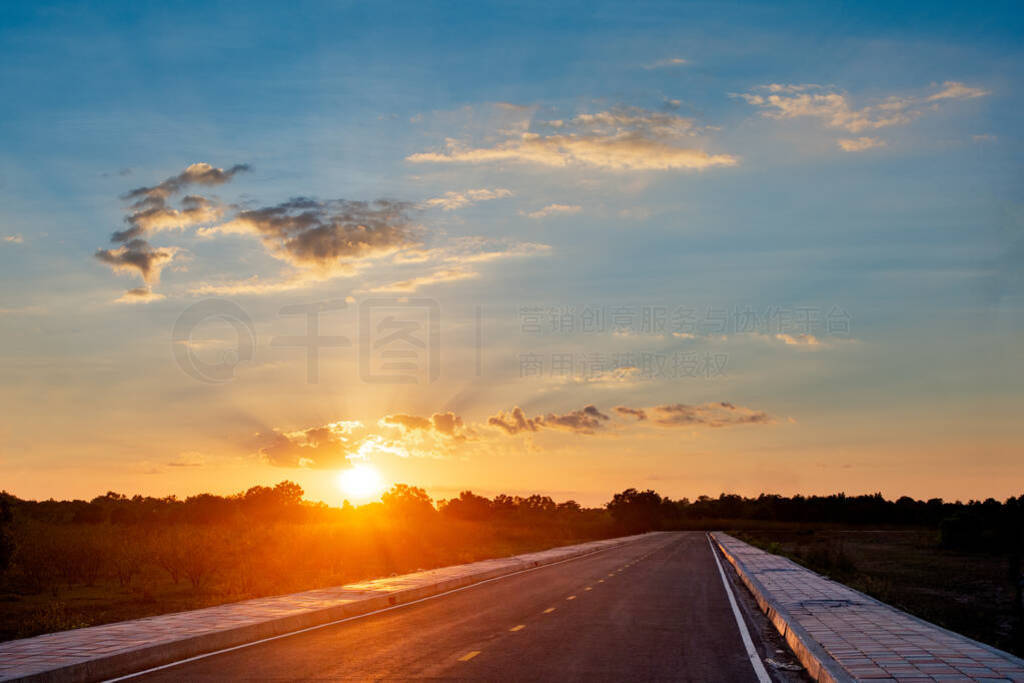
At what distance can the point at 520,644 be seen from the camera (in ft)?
47.1

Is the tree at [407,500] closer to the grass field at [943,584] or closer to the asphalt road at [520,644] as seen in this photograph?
the grass field at [943,584]

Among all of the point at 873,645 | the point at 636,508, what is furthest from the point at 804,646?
the point at 636,508

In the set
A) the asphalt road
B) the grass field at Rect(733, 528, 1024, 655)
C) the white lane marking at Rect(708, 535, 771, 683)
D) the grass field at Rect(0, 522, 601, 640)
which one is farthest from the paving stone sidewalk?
the grass field at Rect(0, 522, 601, 640)

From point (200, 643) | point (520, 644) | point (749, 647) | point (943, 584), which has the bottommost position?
point (943, 584)

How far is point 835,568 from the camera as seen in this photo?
147 ft

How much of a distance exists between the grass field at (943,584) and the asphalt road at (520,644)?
6.86 metres

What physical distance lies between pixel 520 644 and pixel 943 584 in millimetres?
34929

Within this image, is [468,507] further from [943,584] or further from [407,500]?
Answer: [943,584]

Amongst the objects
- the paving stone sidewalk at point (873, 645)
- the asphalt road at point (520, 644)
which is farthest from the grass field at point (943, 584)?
the asphalt road at point (520, 644)

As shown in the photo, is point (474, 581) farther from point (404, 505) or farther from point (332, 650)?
point (404, 505)

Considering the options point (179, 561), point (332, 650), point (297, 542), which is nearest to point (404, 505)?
point (297, 542)

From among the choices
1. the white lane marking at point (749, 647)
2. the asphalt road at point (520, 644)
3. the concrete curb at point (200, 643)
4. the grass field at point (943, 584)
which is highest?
the concrete curb at point (200, 643)

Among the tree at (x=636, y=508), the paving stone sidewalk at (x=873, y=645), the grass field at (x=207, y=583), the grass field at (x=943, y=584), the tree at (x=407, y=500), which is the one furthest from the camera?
the tree at (x=636, y=508)

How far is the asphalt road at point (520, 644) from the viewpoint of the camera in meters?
11.8
